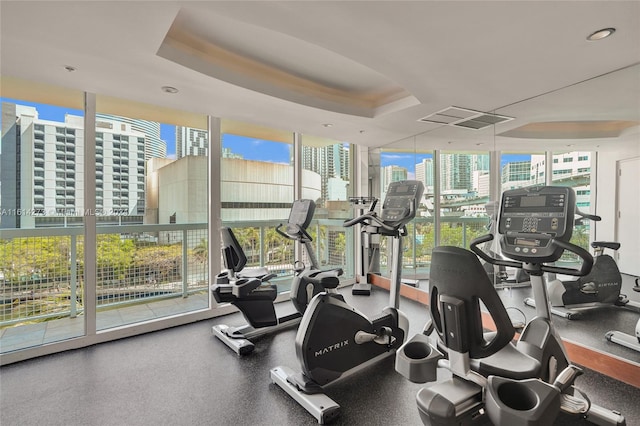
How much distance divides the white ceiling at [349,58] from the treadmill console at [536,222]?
1026 mm

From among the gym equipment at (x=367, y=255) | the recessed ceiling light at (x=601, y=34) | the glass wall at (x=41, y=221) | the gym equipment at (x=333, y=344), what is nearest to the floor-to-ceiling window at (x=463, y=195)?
the gym equipment at (x=367, y=255)

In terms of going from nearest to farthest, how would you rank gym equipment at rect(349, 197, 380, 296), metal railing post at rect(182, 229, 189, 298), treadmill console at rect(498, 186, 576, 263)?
treadmill console at rect(498, 186, 576, 263), metal railing post at rect(182, 229, 189, 298), gym equipment at rect(349, 197, 380, 296)

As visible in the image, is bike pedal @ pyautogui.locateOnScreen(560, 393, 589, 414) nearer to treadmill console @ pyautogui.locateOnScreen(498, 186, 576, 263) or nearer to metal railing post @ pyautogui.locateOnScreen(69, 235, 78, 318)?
treadmill console @ pyautogui.locateOnScreen(498, 186, 576, 263)

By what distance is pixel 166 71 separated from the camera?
250cm

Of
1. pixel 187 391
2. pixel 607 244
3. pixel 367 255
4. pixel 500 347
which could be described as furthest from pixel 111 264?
pixel 607 244

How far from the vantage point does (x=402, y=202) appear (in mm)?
2945

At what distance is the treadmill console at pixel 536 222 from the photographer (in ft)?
5.86

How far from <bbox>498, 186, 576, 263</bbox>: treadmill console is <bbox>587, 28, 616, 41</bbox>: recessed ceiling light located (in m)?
1.02

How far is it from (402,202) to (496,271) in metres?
1.94

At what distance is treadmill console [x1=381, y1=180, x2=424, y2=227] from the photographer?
112 inches

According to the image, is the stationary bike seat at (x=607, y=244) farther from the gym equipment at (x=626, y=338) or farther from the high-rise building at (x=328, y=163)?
the high-rise building at (x=328, y=163)

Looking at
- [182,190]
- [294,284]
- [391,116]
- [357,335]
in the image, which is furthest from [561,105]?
[182,190]

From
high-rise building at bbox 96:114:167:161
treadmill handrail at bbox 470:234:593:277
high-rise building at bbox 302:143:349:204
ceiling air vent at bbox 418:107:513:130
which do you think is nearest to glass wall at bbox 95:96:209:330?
high-rise building at bbox 96:114:167:161

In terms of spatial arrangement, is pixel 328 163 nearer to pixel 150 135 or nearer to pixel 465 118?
pixel 465 118
